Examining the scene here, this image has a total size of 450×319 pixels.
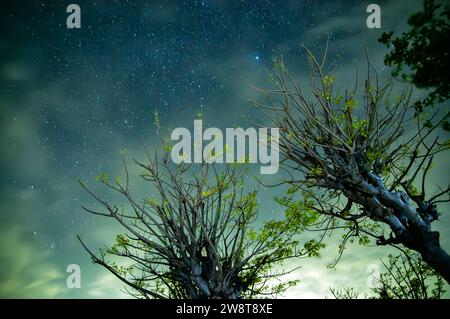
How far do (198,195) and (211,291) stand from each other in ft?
7.44

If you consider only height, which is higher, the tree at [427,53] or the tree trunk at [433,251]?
the tree at [427,53]

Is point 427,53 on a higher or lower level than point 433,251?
higher

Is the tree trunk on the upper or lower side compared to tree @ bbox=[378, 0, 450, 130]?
lower

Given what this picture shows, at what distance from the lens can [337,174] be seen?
323 inches

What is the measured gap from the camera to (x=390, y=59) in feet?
16.9
